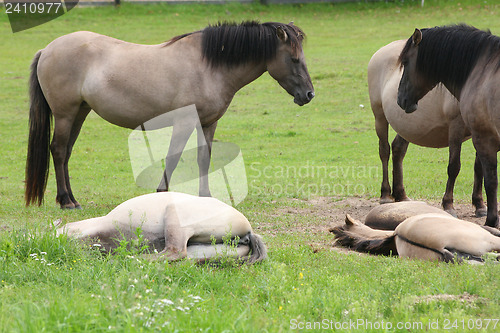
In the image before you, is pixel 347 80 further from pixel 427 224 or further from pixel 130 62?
pixel 427 224

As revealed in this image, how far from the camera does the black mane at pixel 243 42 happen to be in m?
7.92

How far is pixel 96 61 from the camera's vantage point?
8.09m

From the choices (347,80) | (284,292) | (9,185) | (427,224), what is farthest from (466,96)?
(347,80)

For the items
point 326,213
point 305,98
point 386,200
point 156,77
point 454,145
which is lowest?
point 386,200

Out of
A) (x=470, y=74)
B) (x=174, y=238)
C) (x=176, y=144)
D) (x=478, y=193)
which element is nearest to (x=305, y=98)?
(x=176, y=144)

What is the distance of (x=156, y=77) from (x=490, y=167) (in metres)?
4.16

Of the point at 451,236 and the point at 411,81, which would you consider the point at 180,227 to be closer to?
the point at 451,236

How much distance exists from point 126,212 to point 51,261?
752 millimetres

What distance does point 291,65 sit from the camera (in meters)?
8.01

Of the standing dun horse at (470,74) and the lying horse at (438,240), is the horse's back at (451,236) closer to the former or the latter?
the lying horse at (438,240)

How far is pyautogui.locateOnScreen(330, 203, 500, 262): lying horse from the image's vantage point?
4.93m

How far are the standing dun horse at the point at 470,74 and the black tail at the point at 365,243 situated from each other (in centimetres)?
167

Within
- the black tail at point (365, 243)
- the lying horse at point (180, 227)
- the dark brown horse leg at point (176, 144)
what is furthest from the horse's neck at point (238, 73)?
the lying horse at point (180, 227)

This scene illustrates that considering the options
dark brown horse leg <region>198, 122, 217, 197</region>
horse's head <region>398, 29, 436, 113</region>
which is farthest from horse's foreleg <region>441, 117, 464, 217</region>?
dark brown horse leg <region>198, 122, 217, 197</region>
